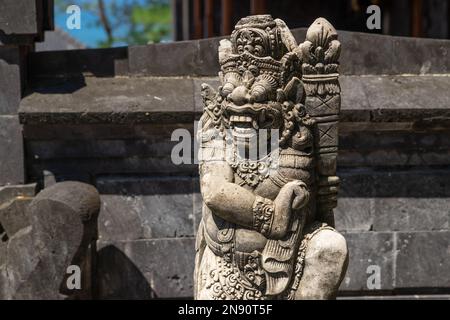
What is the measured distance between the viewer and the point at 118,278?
7293 millimetres

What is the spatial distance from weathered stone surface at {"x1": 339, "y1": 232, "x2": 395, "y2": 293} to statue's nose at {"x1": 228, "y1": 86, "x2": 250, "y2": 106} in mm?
2729

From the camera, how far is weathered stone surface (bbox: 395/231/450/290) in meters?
7.37

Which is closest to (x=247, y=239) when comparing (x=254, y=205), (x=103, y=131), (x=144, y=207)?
(x=254, y=205)

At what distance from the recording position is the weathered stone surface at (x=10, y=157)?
7.18 metres

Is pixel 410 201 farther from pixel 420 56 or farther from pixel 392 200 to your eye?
pixel 420 56

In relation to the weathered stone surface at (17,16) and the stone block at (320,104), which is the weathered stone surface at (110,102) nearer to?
the weathered stone surface at (17,16)

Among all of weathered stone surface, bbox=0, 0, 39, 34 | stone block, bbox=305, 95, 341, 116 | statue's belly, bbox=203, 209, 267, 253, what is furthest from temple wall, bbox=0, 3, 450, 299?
statue's belly, bbox=203, 209, 267, 253

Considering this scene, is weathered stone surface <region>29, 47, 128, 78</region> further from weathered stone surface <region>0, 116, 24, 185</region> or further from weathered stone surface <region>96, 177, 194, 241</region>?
weathered stone surface <region>96, 177, 194, 241</region>

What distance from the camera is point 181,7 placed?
19.2 metres

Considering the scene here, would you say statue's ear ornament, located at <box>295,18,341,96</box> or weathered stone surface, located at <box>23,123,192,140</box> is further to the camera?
weathered stone surface, located at <box>23,123,192,140</box>

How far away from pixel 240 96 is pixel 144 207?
257 centimetres

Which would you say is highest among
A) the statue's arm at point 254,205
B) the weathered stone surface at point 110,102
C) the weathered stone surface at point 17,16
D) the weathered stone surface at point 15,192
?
the weathered stone surface at point 17,16

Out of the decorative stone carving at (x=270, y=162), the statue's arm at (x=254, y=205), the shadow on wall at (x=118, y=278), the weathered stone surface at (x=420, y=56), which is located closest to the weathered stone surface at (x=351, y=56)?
the weathered stone surface at (x=420, y=56)

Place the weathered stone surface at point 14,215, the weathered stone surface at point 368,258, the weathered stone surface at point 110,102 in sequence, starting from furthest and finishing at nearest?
the weathered stone surface at point 368,258
the weathered stone surface at point 14,215
the weathered stone surface at point 110,102
